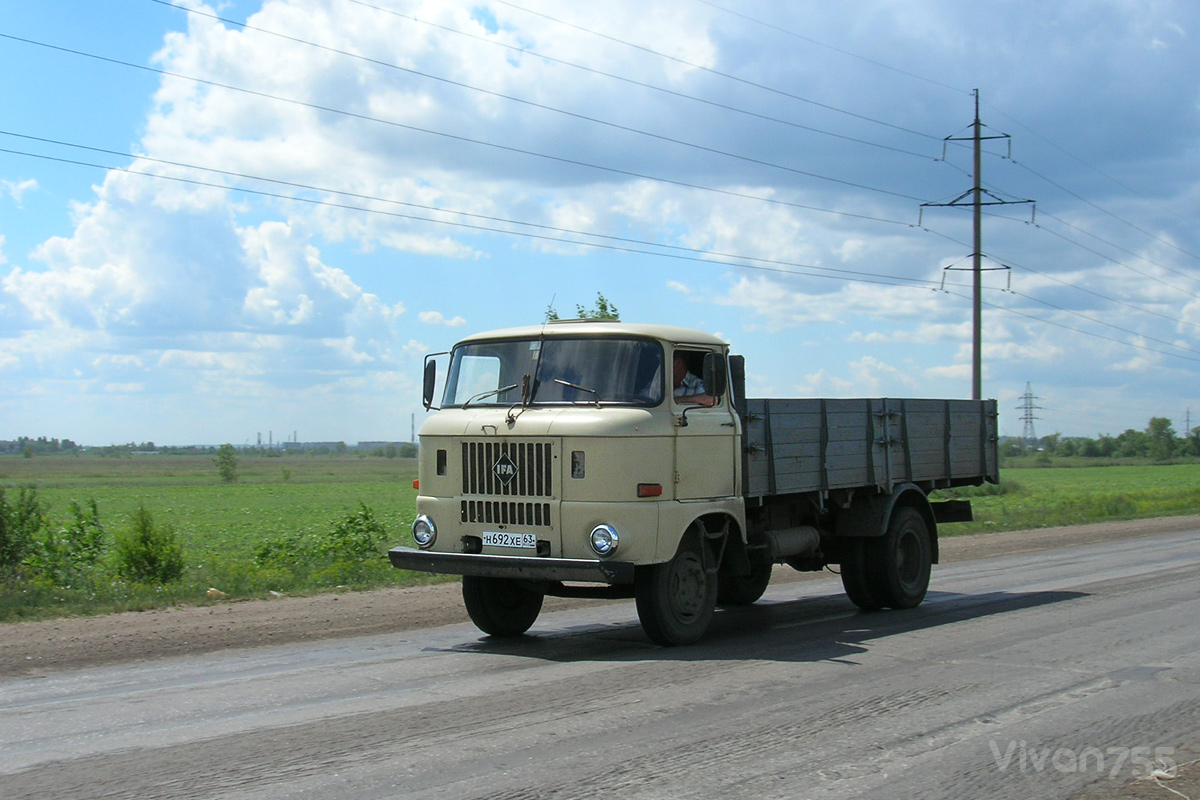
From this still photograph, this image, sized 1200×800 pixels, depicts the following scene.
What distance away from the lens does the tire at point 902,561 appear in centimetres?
1173

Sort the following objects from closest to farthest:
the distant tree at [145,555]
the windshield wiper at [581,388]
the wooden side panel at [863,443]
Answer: the windshield wiper at [581,388] → the wooden side panel at [863,443] → the distant tree at [145,555]

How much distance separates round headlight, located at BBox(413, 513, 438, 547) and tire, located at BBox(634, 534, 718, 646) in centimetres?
178

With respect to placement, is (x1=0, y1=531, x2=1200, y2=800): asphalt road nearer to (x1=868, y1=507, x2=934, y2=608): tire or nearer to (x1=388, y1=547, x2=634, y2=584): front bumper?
(x1=388, y1=547, x2=634, y2=584): front bumper

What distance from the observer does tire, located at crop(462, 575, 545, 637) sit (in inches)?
387

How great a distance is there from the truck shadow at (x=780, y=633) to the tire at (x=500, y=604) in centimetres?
14

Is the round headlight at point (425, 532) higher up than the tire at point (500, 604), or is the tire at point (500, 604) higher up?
the round headlight at point (425, 532)

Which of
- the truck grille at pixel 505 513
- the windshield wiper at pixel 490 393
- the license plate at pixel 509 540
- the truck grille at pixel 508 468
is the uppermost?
the windshield wiper at pixel 490 393

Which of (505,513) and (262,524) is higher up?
(505,513)

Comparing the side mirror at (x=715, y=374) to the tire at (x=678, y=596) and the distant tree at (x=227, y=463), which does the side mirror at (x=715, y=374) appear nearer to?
the tire at (x=678, y=596)

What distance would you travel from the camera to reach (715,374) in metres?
9.62

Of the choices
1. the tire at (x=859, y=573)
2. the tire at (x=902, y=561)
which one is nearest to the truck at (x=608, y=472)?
the tire at (x=859, y=573)

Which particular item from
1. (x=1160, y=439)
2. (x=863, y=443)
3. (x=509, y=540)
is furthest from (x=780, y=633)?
(x=1160, y=439)

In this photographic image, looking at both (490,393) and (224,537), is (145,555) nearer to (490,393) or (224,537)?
(490,393)

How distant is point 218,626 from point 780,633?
17.5 feet
